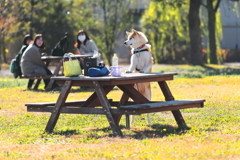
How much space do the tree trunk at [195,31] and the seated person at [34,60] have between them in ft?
35.5

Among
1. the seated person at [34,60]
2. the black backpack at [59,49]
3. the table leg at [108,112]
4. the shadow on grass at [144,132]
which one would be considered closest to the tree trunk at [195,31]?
the black backpack at [59,49]

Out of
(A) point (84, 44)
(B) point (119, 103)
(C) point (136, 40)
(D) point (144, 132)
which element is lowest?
(D) point (144, 132)

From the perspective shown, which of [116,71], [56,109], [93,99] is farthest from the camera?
[93,99]

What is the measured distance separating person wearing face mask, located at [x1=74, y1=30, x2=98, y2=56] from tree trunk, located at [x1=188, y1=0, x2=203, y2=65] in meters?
10.3

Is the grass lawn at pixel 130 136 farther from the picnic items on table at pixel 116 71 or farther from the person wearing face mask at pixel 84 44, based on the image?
the person wearing face mask at pixel 84 44

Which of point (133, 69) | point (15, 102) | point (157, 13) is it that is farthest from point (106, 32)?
point (133, 69)

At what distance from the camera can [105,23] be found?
1436 inches

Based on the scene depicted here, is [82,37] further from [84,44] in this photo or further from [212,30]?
[212,30]

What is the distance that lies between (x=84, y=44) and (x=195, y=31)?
10974mm

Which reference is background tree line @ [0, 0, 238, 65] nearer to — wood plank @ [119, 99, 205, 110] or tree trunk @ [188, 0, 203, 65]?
tree trunk @ [188, 0, 203, 65]

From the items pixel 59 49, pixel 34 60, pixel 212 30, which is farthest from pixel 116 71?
pixel 212 30

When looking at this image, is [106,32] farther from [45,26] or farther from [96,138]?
[96,138]

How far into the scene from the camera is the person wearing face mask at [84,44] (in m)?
17.0

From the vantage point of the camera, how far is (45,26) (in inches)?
1534
